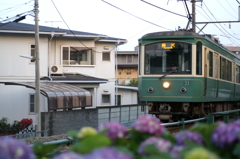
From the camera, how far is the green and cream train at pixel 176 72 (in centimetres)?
1214

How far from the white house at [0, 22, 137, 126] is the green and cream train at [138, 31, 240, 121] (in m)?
7.05

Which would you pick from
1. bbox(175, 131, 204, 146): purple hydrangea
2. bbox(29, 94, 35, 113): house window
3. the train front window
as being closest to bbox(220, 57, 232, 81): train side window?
the train front window

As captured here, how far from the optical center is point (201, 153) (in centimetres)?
150

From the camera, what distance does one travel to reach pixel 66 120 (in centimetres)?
1606

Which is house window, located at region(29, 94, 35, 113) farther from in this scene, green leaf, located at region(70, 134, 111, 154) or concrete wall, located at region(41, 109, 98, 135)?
green leaf, located at region(70, 134, 111, 154)

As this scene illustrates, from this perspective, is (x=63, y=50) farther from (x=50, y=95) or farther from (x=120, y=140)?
(x=120, y=140)

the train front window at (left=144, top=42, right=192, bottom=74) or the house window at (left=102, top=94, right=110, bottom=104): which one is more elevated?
the train front window at (left=144, top=42, right=192, bottom=74)

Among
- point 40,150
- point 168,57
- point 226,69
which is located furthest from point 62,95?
point 40,150

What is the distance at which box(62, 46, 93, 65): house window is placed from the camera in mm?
24359

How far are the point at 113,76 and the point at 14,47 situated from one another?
6888 millimetres

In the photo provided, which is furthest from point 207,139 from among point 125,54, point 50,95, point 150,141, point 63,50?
point 125,54

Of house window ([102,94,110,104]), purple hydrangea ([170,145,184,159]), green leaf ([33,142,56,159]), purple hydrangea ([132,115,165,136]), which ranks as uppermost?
purple hydrangea ([132,115,165,136])

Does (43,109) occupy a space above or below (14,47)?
below

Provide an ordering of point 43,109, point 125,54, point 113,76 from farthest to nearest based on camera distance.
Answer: point 125,54 < point 113,76 < point 43,109
